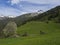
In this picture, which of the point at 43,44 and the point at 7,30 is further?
the point at 7,30

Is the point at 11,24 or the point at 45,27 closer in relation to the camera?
the point at 11,24

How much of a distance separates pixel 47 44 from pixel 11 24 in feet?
210

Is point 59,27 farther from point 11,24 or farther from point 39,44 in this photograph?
point 39,44

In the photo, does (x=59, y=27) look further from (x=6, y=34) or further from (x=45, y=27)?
(x=6, y=34)

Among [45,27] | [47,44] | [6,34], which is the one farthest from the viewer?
[45,27]

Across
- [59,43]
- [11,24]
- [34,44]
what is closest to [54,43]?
[59,43]

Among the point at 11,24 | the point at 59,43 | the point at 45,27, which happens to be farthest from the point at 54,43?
the point at 45,27

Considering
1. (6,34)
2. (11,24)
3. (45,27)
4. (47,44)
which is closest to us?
(47,44)

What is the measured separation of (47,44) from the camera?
4178cm

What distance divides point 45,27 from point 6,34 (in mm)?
48532

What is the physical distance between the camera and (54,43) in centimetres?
4209

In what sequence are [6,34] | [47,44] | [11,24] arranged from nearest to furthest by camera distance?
[47,44], [6,34], [11,24]

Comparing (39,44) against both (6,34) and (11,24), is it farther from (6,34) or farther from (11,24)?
(11,24)

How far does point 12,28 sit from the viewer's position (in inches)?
3959
